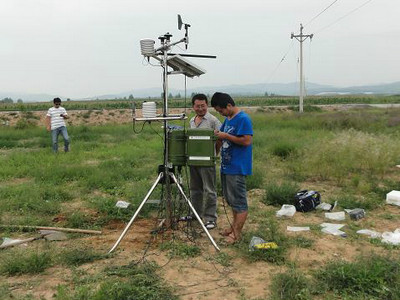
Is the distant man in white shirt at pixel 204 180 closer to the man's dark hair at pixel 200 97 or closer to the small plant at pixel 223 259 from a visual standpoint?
the man's dark hair at pixel 200 97

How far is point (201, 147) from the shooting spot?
170 inches

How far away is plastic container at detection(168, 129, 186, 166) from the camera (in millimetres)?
4426

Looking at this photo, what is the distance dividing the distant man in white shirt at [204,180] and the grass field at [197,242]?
0.30 meters

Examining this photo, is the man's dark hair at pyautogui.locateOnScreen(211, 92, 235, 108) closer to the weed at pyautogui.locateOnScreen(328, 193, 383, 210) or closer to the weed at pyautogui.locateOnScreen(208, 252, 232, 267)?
the weed at pyautogui.locateOnScreen(208, 252, 232, 267)

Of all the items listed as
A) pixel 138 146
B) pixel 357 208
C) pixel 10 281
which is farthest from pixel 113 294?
pixel 138 146

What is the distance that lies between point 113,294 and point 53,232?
2083mm

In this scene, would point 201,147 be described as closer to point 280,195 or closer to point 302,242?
point 302,242

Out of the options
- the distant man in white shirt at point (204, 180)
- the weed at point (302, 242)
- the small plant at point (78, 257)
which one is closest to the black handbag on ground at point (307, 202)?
the weed at point (302, 242)

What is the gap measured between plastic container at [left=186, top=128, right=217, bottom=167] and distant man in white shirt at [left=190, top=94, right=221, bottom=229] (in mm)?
398

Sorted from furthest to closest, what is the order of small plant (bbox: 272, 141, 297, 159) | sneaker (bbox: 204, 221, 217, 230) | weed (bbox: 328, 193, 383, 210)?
small plant (bbox: 272, 141, 297, 159), weed (bbox: 328, 193, 383, 210), sneaker (bbox: 204, 221, 217, 230)

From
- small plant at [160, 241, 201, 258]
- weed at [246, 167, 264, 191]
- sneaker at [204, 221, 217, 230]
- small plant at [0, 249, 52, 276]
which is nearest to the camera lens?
small plant at [0, 249, 52, 276]

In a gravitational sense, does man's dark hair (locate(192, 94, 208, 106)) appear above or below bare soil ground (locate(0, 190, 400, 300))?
above

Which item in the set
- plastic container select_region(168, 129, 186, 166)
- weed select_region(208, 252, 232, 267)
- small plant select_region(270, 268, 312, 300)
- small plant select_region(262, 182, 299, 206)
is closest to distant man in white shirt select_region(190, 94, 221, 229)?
plastic container select_region(168, 129, 186, 166)

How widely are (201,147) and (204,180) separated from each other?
61 centimetres
